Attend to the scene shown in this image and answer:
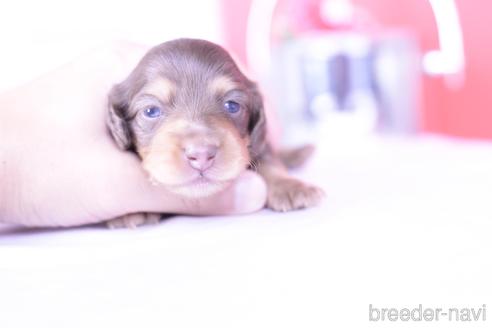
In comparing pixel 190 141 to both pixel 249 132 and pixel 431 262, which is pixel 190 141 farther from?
pixel 431 262

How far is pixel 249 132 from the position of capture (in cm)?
185

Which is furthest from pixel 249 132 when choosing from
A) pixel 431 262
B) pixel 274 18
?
pixel 274 18

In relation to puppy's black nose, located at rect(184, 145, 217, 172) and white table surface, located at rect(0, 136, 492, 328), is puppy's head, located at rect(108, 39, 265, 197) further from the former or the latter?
white table surface, located at rect(0, 136, 492, 328)

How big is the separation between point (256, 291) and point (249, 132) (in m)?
0.80

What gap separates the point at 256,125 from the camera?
6.08 ft

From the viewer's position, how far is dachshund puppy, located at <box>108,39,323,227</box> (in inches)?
57.1

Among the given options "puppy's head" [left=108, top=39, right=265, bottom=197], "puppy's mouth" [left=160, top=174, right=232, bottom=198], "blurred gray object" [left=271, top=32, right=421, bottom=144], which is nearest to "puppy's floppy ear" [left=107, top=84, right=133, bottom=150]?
"puppy's head" [left=108, top=39, right=265, bottom=197]

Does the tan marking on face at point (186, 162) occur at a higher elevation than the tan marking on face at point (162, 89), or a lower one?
lower

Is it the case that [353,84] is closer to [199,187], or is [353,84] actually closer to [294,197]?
[294,197]

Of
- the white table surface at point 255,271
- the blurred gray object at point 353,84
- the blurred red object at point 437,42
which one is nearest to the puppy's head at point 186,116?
the white table surface at point 255,271

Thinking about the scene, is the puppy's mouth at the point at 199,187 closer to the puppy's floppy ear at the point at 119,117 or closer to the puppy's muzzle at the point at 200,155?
the puppy's muzzle at the point at 200,155

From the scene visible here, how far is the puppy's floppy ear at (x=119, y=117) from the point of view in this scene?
64.1 inches

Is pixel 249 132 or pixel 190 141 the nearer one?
pixel 190 141

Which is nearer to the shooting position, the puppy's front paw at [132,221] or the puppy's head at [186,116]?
the puppy's head at [186,116]
